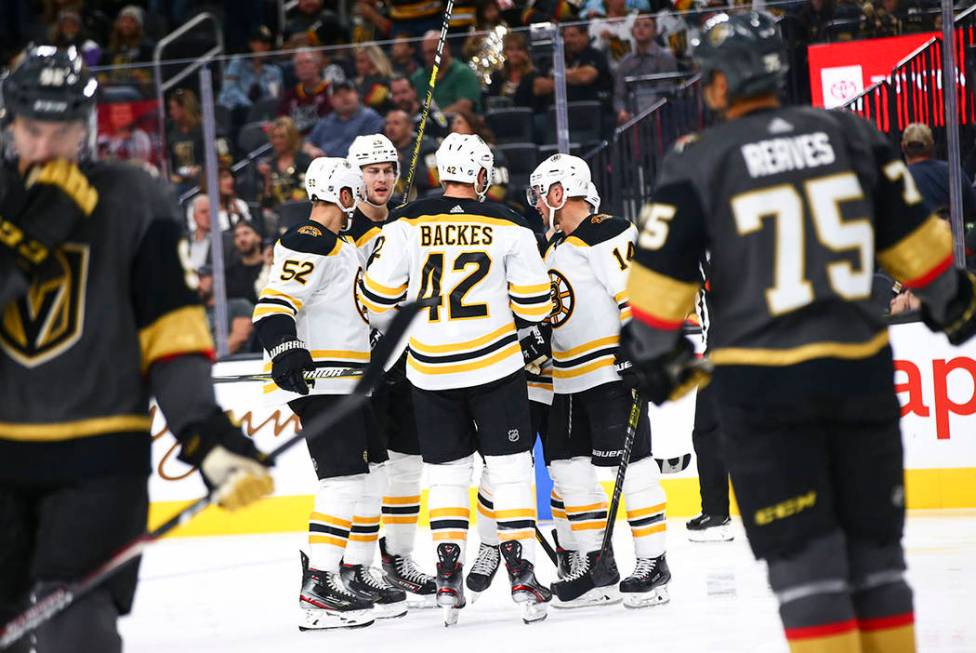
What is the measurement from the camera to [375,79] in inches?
334

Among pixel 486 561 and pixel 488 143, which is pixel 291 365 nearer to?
pixel 486 561

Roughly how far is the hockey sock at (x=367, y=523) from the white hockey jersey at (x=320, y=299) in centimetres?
36

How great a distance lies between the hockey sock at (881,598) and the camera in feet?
9.84

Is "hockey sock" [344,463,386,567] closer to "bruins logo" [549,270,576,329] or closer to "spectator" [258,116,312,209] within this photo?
"bruins logo" [549,270,576,329]

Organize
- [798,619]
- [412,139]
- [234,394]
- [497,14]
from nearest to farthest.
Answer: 1. [798,619]
2. [234,394]
3. [412,139]
4. [497,14]

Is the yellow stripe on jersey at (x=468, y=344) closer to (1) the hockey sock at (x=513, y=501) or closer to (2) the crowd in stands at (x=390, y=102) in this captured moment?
(1) the hockey sock at (x=513, y=501)

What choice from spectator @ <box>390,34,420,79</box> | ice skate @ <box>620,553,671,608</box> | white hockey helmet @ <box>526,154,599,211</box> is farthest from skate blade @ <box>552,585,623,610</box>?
spectator @ <box>390,34,420,79</box>

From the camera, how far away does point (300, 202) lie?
330 inches

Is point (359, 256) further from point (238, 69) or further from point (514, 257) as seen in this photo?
point (238, 69)

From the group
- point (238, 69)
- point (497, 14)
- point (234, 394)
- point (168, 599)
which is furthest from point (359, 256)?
point (497, 14)

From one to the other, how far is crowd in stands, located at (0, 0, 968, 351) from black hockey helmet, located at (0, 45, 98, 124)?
→ 16.9 feet

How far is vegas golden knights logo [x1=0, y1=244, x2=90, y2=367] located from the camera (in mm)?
2791

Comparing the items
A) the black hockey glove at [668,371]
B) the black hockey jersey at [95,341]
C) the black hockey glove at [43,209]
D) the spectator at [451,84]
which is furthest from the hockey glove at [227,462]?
the spectator at [451,84]

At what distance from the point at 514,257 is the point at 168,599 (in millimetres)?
2148
